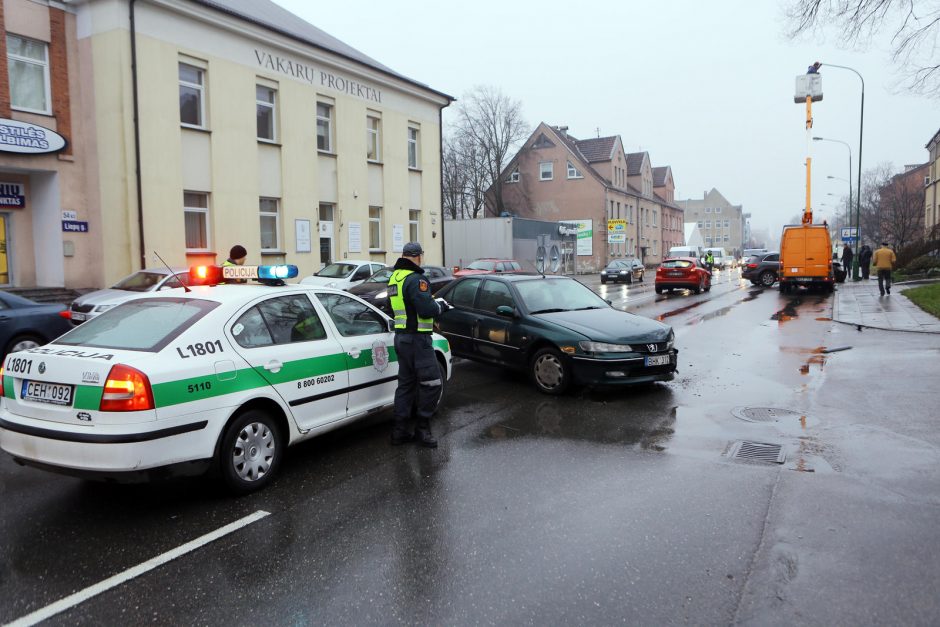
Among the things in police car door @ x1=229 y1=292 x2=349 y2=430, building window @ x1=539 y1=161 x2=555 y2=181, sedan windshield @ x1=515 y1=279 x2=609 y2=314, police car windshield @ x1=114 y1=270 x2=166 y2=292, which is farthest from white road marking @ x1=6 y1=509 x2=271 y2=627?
building window @ x1=539 y1=161 x2=555 y2=181

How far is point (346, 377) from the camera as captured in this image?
5.89m

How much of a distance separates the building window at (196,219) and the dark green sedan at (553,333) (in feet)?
38.3

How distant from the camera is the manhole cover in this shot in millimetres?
7062

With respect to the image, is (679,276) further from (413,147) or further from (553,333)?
(553,333)

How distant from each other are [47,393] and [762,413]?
662 centimetres

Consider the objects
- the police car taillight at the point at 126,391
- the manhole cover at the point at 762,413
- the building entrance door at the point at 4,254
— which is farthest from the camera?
the building entrance door at the point at 4,254

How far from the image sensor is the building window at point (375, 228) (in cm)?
2584

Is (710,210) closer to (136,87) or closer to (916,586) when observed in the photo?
(136,87)

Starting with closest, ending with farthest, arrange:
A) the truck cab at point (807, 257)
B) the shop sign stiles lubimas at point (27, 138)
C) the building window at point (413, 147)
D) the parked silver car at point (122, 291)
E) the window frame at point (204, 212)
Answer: the parked silver car at point (122, 291) → the shop sign stiles lubimas at point (27, 138) → the window frame at point (204, 212) → the truck cab at point (807, 257) → the building window at point (413, 147)

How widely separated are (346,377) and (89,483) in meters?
2.13

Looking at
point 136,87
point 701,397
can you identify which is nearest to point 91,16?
point 136,87

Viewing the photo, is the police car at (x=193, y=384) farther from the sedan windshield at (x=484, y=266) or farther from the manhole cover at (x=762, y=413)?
the sedan windshield at (x=484, y=266)

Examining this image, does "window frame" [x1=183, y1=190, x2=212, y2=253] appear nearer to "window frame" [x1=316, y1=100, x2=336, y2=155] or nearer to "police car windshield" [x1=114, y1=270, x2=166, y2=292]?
"window frame" [x1=316, y1=100, x2=336, y2=155]

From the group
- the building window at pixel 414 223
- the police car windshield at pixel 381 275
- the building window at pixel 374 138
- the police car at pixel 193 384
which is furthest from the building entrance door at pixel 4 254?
the building window at pixel 414 223
